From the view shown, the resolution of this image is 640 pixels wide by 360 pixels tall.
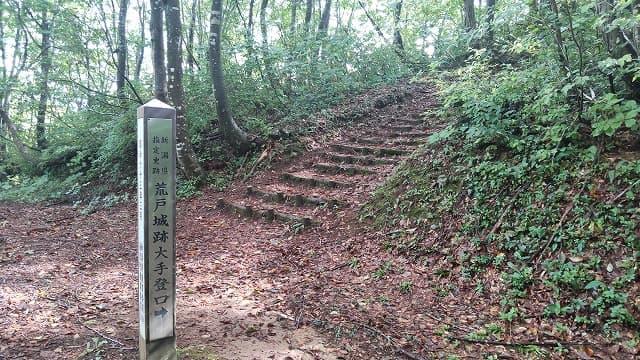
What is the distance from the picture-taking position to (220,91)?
9500 mm

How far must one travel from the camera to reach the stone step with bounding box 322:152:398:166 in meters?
8.06

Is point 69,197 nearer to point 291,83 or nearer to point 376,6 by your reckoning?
point 291,83

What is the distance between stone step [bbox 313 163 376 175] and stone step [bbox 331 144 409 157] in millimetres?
772

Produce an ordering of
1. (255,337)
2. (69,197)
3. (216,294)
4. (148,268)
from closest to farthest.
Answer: (148,268) → (255,337) → (216,294) → (69,197)

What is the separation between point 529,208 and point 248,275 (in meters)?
3.68

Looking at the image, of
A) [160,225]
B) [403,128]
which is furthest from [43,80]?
[160,225]

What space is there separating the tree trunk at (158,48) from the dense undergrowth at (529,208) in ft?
18.9

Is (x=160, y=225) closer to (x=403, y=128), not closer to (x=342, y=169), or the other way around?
(x=342, y=169)

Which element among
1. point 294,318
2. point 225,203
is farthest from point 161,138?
point 225,203

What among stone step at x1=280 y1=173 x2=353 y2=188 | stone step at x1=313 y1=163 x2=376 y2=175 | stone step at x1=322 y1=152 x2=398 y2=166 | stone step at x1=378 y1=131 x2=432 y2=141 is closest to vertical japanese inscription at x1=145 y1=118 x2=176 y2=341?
stone step at x1=280 y1=173 x2=353 y2=188

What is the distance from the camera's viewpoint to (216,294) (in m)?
4.48

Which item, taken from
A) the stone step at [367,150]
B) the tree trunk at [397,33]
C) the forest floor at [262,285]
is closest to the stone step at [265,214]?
the forest floor at [262,285]

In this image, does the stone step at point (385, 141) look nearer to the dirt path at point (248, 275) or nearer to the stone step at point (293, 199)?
the dirt path at point (248, 275)

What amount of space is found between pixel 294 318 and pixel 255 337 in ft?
1.66
